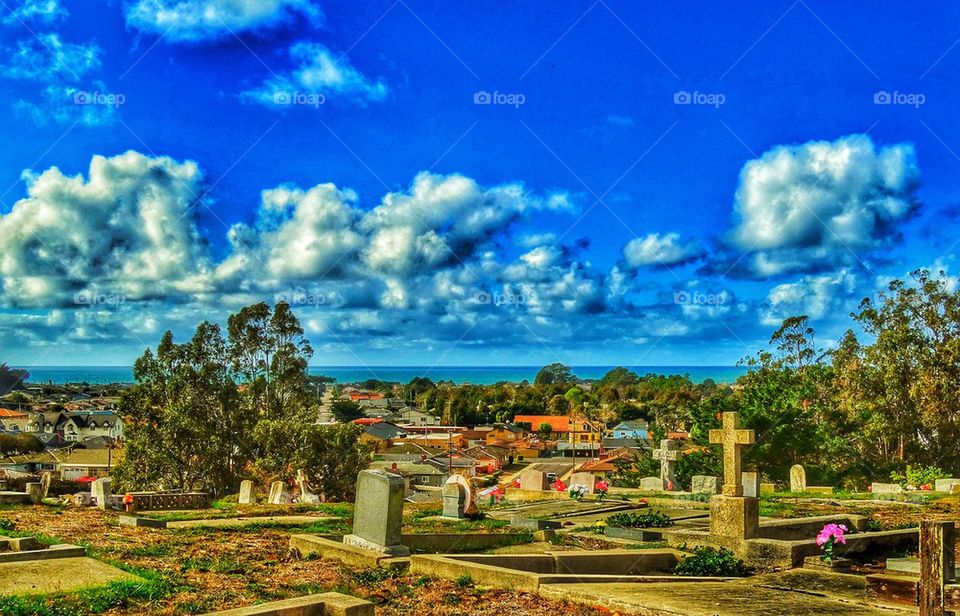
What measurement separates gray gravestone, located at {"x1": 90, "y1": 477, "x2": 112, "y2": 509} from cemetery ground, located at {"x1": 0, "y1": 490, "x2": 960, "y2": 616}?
5.65ft

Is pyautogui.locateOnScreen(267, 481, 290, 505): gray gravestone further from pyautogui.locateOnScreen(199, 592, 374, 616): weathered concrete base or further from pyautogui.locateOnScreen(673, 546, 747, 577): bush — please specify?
pyautogui.locateOnScreen(199, 592, 374, 616): weathered concrete base

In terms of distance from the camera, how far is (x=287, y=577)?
8969 mm

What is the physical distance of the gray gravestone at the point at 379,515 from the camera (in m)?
10.3

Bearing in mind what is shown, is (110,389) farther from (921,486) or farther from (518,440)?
(921,486)

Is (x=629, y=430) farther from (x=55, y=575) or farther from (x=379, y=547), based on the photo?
(x=55, y=575)

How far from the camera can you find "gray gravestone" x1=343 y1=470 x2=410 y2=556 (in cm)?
1030

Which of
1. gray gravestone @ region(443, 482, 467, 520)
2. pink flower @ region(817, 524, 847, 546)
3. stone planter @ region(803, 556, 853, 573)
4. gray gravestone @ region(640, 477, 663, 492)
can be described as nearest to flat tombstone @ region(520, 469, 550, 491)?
gray gravestone @ region(640, 477, 663, 492)

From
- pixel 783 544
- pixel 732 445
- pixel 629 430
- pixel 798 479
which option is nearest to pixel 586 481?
pixel 798 479

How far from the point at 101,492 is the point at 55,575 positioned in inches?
416

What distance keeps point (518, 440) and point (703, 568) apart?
92.2 metres

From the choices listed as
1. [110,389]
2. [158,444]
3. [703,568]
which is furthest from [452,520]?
[110,389]

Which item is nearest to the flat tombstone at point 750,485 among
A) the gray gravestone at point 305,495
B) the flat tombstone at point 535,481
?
the flat tombstone at point 535,481

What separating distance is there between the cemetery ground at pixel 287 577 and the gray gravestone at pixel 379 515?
611 millimetres

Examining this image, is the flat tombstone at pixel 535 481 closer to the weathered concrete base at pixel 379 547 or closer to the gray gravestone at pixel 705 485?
the gray gravestone at pixel 705 485
